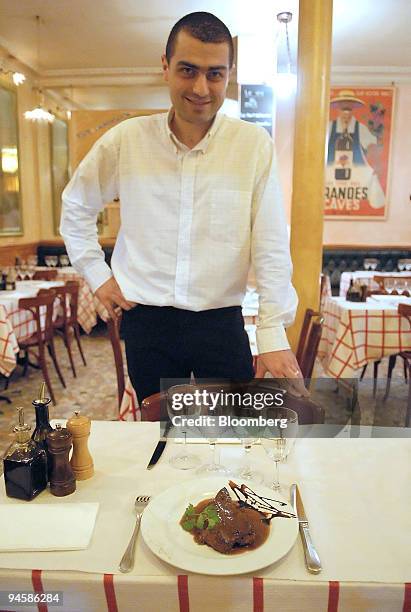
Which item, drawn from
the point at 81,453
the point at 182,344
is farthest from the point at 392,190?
the point at 81,453

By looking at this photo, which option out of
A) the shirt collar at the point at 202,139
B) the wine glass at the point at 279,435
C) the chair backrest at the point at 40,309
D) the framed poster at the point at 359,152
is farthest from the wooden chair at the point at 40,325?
the framed poster at the point at 359,152

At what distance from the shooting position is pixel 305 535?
30.0 inches

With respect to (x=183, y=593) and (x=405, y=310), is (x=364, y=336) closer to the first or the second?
(x=405, y=310)

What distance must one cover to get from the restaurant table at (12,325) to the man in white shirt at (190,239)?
197 cm

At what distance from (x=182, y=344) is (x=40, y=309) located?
2673 millimetres

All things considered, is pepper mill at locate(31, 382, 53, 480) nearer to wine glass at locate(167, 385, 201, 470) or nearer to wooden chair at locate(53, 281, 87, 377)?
wine glass at locate(167, 385, 201, 470)

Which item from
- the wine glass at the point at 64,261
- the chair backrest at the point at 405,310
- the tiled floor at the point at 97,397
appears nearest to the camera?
the chair backrest at the point at 405,310

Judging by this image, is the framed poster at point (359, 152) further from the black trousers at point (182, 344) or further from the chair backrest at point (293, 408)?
the chair backrest at point (293, 408)

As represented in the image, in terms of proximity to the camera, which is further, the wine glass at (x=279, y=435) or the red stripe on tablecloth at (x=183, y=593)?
the wine glass at (x=279, y=435)

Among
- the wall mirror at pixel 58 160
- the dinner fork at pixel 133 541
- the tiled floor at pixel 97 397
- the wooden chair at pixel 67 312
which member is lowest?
the tiled floor at pixel 97 397

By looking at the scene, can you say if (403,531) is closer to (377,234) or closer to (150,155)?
(150,155)

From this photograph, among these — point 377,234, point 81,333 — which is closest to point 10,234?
point 81,333

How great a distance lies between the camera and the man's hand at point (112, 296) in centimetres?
150

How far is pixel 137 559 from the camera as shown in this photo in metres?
0.72
